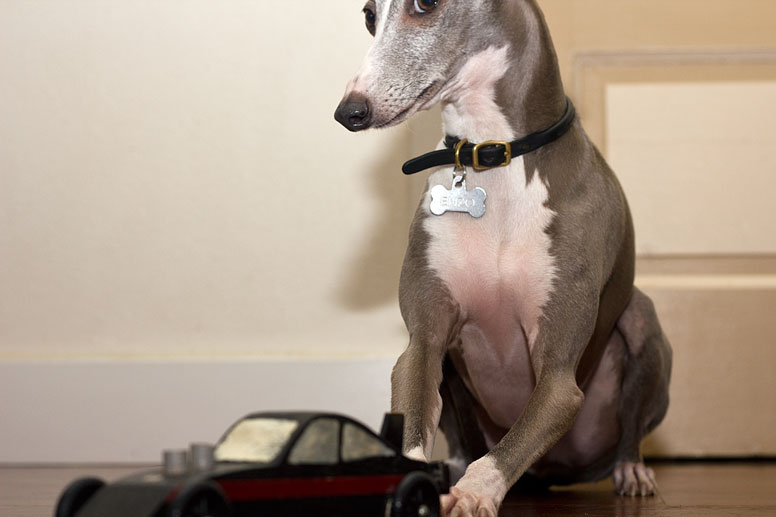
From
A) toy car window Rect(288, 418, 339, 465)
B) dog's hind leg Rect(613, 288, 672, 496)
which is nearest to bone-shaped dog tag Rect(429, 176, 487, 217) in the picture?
dog's hind leg Rect(613, 288, 672, 496)

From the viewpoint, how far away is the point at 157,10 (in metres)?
2.76

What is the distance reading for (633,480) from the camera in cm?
197

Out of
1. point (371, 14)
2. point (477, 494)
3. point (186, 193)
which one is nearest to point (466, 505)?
point (477, 494)

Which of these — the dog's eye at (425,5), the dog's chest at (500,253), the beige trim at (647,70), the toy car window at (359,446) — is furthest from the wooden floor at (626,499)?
the beige trim at (647,70)

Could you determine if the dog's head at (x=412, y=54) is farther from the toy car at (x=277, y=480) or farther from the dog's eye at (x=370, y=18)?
the toy car at (x=277, y=480)

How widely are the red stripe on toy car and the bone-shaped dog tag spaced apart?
682mm

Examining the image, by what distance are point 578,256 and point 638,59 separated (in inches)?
56.0

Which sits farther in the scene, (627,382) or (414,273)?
(627,382)

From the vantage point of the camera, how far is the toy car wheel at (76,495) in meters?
0.92

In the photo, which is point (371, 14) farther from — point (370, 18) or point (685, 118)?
point (685, 118)

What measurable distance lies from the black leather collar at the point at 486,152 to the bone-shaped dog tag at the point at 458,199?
1.6 inches

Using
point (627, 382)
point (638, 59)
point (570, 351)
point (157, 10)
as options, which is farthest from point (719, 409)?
point (157, 10)

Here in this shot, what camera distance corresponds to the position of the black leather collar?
1.64 meters

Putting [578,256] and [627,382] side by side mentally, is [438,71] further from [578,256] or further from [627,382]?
[627,382]
